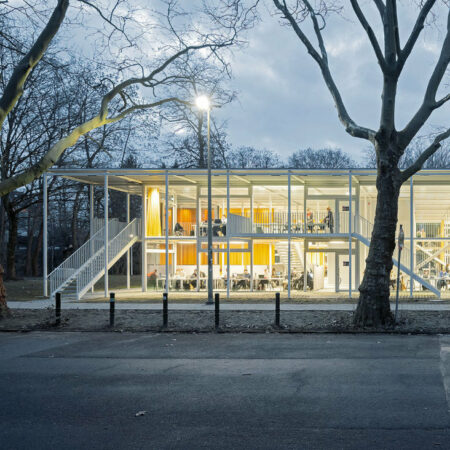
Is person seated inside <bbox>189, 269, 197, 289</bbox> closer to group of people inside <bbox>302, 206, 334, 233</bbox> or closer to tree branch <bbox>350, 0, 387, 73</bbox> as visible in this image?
group of people inside <bbox>302, 206, 334, 233</bbox>

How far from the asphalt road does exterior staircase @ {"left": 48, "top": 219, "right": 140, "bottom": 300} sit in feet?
42.8

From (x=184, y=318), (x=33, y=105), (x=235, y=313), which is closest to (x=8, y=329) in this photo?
(x=184, y=318)

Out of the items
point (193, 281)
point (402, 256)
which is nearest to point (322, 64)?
point (402, 256)

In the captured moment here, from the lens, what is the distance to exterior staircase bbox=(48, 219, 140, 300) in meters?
26.3

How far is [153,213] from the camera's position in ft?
104

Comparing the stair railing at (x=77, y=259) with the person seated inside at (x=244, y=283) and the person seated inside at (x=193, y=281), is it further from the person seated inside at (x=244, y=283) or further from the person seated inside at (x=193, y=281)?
the person seated inside at (x=244, y=283)

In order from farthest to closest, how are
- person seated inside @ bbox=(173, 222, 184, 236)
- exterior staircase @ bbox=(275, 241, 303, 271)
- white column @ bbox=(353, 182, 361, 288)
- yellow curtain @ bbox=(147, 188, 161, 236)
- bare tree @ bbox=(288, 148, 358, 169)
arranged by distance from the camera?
bare tree @ bbox=(288, 148, 358, 169)
exterior staircase @ bbox=(275, 241, 303, 271)
person seated inside @ bbox=(173, 222, 184, 236)
yellow curtain @ bbox=(147, 188, 161, 236)
white column @ bbox=(353, 182, 361, 288)

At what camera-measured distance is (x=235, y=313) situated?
1906 centimetres

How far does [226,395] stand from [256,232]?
22922 millimetres

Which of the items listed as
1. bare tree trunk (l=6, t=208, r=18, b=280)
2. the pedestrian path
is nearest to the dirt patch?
the pedestrian path

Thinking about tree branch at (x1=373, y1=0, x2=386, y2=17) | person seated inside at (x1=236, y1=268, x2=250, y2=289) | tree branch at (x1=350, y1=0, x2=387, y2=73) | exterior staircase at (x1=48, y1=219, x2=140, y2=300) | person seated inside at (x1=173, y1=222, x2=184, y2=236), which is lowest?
person seated inside at (x1=236, y1=268, x2=250, y2=289)

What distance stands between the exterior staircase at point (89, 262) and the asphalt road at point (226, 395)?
513 inches

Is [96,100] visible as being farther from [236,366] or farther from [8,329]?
[236,366]

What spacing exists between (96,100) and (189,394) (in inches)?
1302
